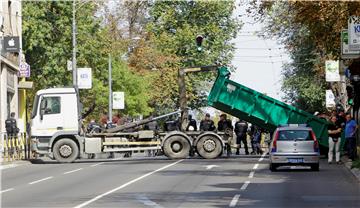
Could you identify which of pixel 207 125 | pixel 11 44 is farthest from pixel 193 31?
pixel 207 125

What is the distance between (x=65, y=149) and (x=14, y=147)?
3475 millimetres

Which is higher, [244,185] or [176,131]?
[176,131]

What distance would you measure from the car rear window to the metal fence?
1322 centimetres

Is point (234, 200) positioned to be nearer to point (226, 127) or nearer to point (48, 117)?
point (48, 117)

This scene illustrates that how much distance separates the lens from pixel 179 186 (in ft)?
78.5

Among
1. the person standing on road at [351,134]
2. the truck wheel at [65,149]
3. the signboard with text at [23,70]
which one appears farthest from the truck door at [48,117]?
the signboard with text at [23,70]

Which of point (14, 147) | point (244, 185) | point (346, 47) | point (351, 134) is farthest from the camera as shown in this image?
point (14, 147)

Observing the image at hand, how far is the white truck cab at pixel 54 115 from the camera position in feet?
125

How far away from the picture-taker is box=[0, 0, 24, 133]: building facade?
49.6 m

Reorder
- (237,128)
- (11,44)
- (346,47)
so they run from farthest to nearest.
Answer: (11,44), (237,128), (346,47)

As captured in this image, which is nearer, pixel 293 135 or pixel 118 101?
pixel 293 135

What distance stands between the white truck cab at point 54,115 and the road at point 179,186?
287 centimetres

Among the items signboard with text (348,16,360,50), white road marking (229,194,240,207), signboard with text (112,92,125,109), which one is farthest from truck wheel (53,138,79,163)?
signboard with text (112,92,125,109)

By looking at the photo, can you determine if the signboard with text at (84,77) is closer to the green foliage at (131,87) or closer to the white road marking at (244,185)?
the green foliage at (131,87)
